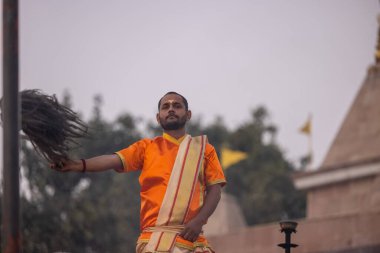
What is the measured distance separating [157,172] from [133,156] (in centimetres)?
29

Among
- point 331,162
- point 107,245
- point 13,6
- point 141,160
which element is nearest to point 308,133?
point 331,162

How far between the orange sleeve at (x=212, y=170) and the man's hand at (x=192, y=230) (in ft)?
1.54

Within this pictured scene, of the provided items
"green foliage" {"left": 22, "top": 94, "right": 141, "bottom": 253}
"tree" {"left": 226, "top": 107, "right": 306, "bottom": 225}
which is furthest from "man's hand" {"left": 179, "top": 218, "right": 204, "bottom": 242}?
"tree" {"left": 226, "top": 107, "right": 306, "bottom": 225}

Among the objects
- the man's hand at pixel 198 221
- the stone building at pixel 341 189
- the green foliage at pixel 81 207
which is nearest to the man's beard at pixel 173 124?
the man's hand at pixel 198 221

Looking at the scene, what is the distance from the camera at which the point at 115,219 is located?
40.3 m

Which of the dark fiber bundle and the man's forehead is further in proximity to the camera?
the man's forehead

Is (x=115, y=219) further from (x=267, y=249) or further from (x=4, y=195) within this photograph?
(x=4, y=195)

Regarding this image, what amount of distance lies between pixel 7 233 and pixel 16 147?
0.52 metres

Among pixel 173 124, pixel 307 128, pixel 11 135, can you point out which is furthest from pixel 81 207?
pixel 11 135

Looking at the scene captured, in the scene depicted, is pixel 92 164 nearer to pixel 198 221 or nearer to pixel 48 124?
pixel 48 124

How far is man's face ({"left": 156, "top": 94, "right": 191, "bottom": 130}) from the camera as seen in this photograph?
28.3ft

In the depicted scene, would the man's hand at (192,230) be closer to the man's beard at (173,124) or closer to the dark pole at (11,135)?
the man's beard at (173,124)

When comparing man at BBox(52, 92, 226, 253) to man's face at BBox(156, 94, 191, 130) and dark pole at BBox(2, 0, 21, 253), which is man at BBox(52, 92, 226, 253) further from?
dark pole at BBox(2, 0, 21, 253)

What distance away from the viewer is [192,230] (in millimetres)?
8242
